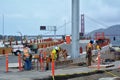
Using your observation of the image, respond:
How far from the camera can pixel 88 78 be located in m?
23.6

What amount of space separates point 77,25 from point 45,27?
5902 cm

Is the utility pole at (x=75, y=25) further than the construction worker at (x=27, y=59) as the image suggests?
Yes

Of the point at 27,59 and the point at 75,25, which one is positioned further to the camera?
the point at 75,25

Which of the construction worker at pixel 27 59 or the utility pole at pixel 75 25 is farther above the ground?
the utility pole at pixel 75 25

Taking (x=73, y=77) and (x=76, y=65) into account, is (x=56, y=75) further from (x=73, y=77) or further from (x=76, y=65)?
(x=76, y=65)

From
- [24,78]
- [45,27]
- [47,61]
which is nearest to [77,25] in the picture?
[47,61]

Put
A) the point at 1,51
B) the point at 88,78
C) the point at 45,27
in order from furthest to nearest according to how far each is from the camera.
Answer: the point at 45,27 < the point at 1,51 < the point at 88,78

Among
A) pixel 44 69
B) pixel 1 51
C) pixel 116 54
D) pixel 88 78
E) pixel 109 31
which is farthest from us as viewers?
pixel 109 31

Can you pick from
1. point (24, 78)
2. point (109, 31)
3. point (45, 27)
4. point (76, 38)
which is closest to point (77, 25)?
point (76, 38)

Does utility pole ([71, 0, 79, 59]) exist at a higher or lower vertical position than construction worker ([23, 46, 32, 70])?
higher

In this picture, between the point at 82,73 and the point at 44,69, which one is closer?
the point at 82,73

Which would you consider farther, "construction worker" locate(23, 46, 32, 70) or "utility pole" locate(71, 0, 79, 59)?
"utility pole" locate(71, 0, 79, 59)

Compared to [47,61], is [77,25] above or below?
above

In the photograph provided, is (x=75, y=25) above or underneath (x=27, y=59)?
above
